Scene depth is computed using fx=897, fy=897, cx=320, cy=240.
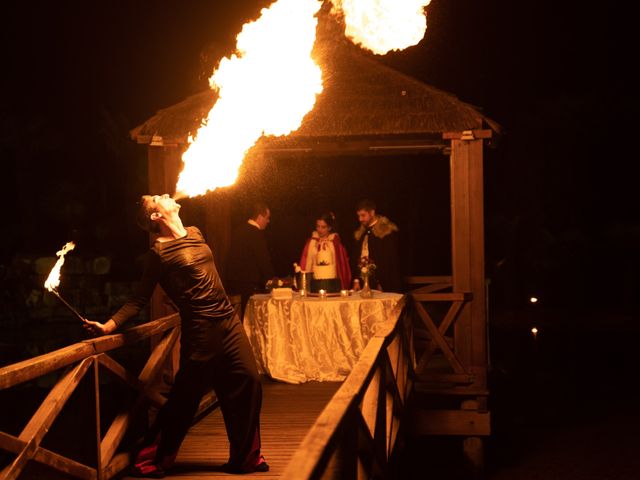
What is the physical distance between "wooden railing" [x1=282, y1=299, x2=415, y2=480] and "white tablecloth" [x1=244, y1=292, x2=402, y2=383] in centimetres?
148

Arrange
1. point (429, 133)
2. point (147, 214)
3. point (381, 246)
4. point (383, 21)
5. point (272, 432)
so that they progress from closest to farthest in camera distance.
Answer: point (147, 214) < point (272, 432) < point (429, 133) < point (383, 21) < point (381, 246)

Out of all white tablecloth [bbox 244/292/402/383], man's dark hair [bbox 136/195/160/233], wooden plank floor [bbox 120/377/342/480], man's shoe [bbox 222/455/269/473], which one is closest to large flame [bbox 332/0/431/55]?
white tablecloth [bbox 244/292/402/383]

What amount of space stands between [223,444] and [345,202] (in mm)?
9276

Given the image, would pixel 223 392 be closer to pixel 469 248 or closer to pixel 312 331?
pixel 312 331

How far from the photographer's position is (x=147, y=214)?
5.80 metres

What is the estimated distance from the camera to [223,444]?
7059 mm

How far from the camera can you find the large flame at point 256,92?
22.1ft

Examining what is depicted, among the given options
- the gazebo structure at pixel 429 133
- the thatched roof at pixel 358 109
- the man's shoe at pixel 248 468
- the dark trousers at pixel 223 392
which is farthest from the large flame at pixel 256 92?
the man's shoe at pixel 248 468

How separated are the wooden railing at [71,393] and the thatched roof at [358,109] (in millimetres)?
3053

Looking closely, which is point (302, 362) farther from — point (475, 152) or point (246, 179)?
point (246, 179)

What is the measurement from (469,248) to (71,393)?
538 centimetres

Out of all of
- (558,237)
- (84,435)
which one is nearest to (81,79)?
(558,237)

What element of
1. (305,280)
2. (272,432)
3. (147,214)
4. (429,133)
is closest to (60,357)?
(147,214)

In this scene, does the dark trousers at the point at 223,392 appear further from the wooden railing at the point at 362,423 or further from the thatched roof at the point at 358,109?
the thatched roof at the point at 358,109
